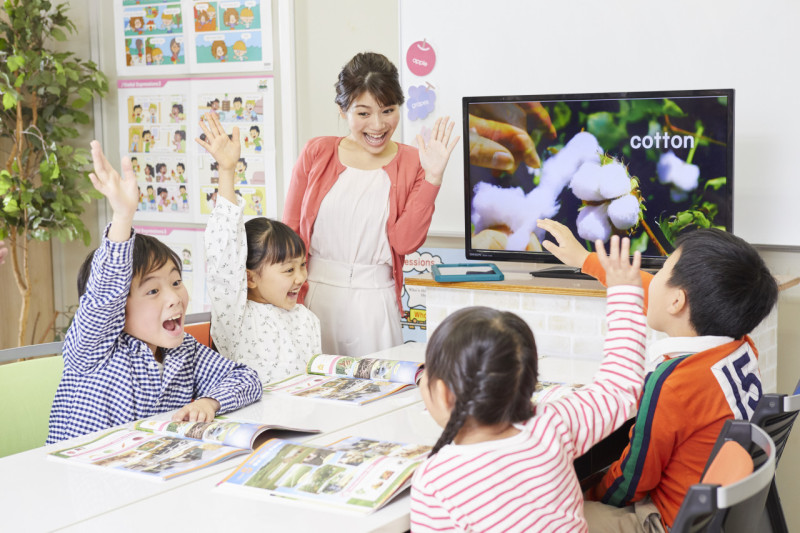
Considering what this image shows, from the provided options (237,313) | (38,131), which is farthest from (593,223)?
(38,131)

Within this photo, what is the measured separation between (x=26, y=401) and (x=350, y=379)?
2.33 ft

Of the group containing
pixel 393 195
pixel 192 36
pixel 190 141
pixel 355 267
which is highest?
pixel 192 36

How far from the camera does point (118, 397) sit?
179cm

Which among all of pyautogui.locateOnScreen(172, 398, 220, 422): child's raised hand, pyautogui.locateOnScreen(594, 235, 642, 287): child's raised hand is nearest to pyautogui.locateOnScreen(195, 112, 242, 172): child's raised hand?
pyautogui.locateOnScreen(172, 398, 220, 422): child's raised hand

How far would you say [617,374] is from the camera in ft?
4.56

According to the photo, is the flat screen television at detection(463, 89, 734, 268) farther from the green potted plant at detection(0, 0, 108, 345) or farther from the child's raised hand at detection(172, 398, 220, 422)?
the green potted plant at detection(0, 0, 108, 345)

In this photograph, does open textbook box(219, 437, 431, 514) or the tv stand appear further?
the tv stand

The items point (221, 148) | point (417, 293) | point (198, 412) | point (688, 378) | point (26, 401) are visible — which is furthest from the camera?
point (417, 293)

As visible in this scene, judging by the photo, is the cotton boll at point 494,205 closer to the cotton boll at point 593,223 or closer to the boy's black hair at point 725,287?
the cotton boll at point 593,223

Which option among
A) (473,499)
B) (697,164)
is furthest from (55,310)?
(473,499)

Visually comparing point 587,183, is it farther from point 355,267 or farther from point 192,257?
point 192,257

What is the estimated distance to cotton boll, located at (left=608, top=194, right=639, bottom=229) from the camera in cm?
254

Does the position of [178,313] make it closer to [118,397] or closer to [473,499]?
[118,397]

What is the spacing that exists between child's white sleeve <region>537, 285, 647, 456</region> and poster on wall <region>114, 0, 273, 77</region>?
280 centimetres
